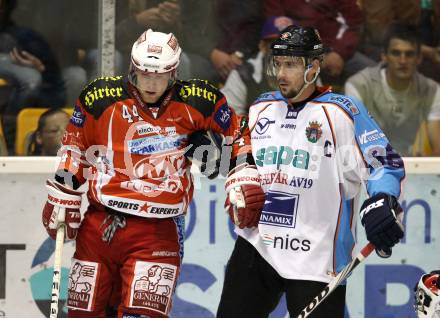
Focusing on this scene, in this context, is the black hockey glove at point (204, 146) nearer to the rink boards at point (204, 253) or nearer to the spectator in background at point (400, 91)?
the rink boards at point (204, 253)

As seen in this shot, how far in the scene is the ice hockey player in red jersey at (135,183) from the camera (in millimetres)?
4496

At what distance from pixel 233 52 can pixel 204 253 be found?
1.01 m

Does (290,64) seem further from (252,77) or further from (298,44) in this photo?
(252,77)

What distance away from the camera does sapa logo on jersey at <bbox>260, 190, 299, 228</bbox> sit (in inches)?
169

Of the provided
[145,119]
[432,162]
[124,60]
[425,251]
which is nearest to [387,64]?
[432,162]

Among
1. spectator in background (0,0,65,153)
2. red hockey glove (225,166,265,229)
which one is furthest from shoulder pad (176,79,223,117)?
spectator in background (0,0,65,153)

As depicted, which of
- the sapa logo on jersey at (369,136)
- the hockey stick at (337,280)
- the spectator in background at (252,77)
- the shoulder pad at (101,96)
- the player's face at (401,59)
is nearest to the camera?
the hockey stick at (337,280)

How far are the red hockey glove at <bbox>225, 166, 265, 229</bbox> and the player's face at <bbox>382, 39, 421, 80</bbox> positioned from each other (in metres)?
1.68

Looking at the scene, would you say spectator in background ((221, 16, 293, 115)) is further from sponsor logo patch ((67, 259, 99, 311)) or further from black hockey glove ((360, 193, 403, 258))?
black hockey glove ((360, 193, 403, 258))

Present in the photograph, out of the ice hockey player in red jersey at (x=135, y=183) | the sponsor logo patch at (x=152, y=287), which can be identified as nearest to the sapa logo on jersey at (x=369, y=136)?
the ice hockey player in red jersey at (x=135, y=183)

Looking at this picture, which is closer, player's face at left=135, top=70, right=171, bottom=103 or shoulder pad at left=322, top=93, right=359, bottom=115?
shoulder pad at left=322, top=93, right=359, bottom=115

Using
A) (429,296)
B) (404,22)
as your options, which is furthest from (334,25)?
(429,296)

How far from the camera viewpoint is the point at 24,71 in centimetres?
555

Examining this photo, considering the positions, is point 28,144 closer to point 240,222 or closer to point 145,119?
point 145,119
